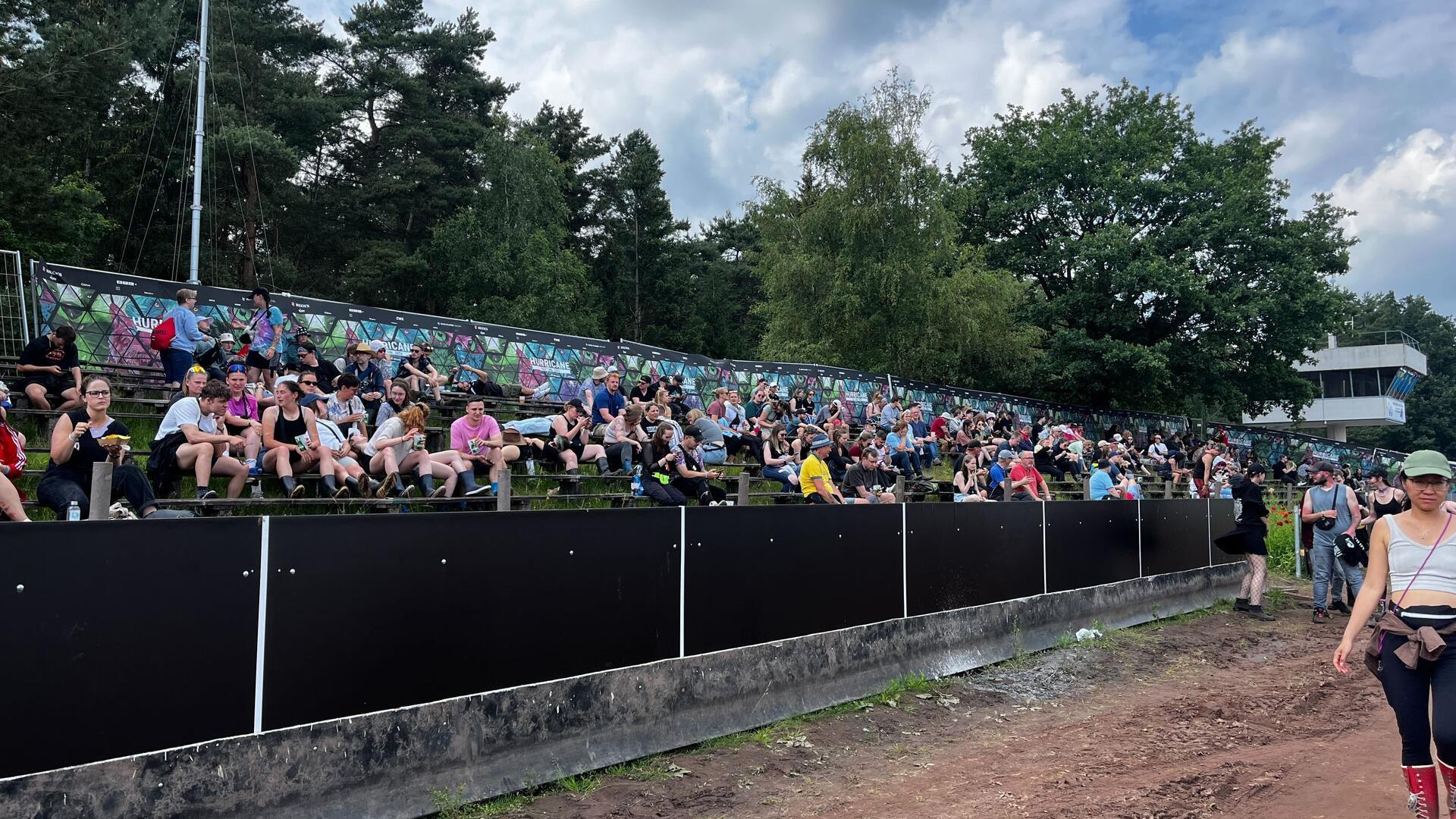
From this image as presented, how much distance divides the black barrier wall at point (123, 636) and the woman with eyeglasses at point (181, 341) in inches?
357

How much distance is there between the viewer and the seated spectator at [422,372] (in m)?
15.7

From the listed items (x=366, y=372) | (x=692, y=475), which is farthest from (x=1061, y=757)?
(x=366, y=372)

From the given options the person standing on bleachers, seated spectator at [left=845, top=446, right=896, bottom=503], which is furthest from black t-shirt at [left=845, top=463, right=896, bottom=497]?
the person standing on bleachers

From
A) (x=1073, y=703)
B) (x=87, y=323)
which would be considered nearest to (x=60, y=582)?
(x=1073, y=703)

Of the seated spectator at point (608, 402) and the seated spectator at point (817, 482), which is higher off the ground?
the seated spectator at point (608, 402)

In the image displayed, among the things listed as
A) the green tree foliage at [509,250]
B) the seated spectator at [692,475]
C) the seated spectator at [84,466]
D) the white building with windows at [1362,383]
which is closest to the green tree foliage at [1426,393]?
the white building with windows at [1362,383]

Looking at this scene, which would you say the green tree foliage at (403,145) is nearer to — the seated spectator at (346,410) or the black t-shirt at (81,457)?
the seated spectator at (346,410)

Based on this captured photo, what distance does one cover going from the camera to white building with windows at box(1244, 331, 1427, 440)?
76.6m

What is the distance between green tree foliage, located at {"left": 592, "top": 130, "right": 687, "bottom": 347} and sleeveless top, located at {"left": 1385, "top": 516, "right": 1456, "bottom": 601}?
51645 mm

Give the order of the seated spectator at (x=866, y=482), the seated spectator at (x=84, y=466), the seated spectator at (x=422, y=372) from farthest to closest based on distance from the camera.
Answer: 1. the seated spectator at (x=422, y=372)
2. the seated spectator at (x=866, y=482)
3. the seated spectator at (x=84, y=466)

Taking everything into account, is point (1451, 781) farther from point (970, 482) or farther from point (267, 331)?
point (267, 331)

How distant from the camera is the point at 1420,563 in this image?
554cm

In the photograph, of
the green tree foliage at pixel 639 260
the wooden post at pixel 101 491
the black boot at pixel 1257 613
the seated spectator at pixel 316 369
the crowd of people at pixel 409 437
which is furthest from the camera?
the green tree foliage at pixel 639 260

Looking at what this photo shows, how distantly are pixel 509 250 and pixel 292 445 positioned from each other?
3471cm
